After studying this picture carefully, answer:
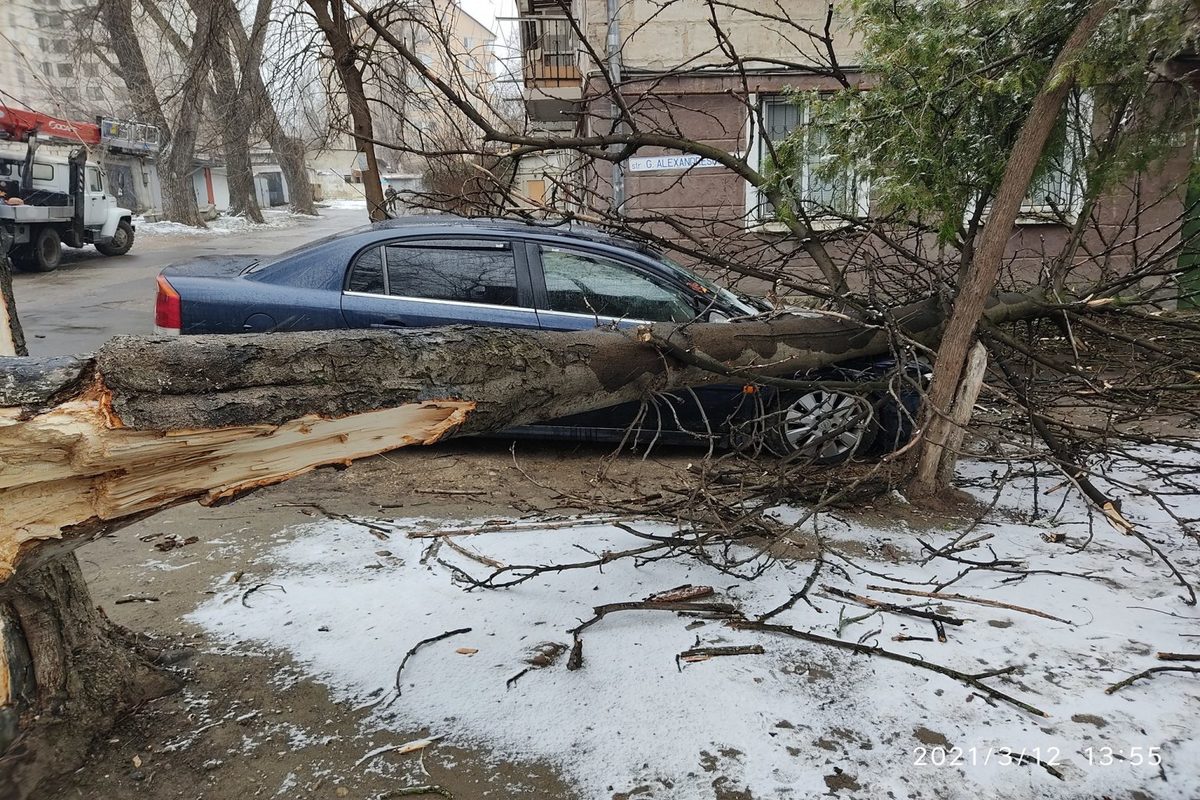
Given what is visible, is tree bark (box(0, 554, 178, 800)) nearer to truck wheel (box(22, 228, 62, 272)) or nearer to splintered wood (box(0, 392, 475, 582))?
splintered wood (box(0, 392, 475, 582))

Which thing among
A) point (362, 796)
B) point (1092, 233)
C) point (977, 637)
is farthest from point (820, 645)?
point (1092, 233)

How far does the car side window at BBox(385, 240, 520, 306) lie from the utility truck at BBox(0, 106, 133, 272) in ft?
39.7

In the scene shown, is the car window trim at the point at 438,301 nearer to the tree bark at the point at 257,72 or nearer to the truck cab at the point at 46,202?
the tree bark at the point at 257,72

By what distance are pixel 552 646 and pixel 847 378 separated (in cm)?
253

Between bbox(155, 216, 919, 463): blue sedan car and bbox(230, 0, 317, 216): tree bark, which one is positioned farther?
bbox(230, 0, 317, 216): tree bark

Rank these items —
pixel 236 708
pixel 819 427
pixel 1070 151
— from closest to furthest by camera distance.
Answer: pixel 236 708
pixel 1070 151
pixel 819 427

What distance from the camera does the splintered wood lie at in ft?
5.52

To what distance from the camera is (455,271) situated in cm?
475

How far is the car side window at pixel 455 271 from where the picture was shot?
15.5ft

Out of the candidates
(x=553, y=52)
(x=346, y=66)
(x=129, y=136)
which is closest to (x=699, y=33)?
(x=553, y=52)

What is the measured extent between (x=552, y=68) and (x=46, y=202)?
1025cm

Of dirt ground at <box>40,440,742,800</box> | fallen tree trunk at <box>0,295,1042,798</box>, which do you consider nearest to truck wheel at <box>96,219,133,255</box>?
dirt ground at <box>40,440,742,800</box>

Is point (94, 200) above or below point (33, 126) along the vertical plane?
below

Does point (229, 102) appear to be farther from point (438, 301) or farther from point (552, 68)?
point (438, 301)
